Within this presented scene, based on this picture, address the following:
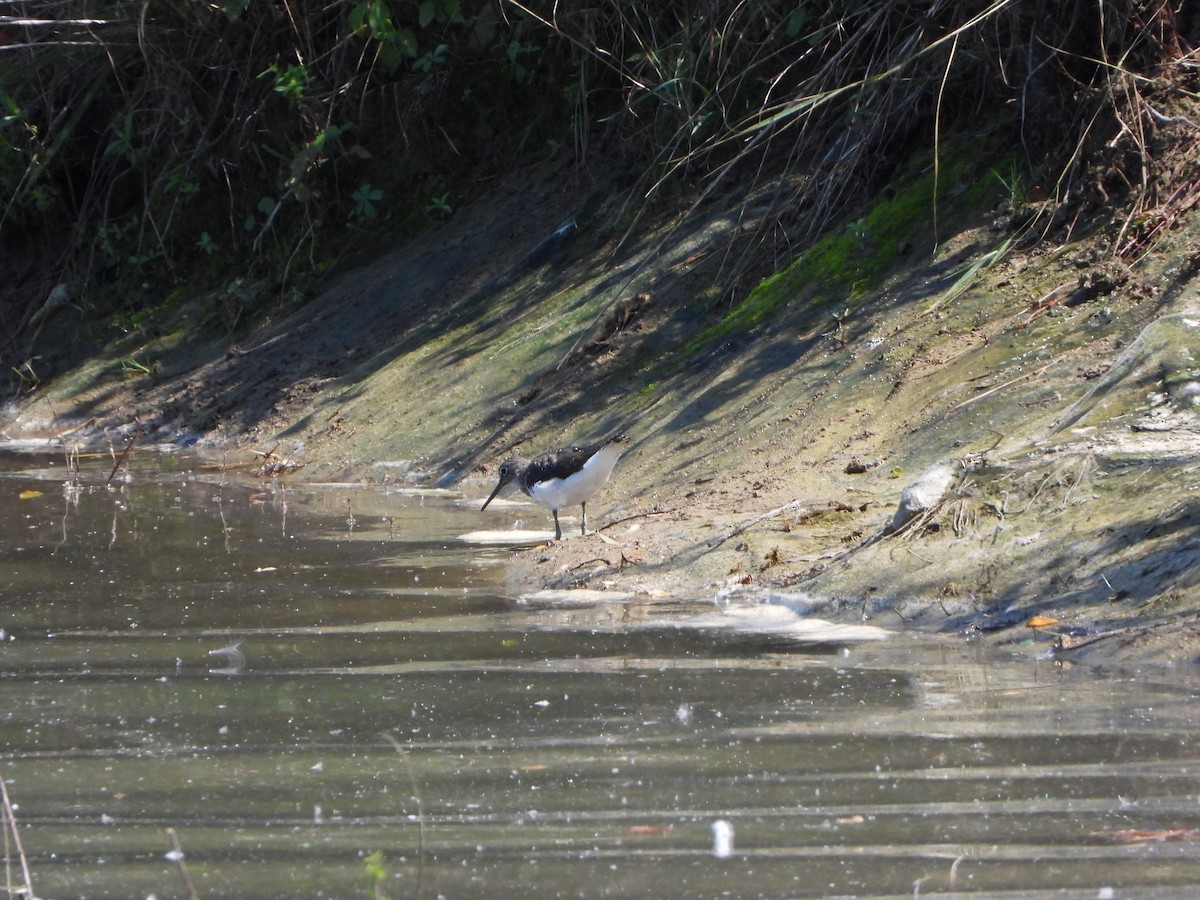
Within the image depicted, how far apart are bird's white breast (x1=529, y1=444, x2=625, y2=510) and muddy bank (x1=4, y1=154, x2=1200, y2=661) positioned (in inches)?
10.6

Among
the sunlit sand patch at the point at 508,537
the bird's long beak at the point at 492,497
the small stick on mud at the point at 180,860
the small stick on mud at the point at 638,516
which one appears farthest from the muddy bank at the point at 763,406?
the small stick on mud at the point at 180,860

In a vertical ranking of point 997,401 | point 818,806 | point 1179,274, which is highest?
point 1179,274

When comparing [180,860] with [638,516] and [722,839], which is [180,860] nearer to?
[722,839]

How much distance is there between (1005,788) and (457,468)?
25.6 feet

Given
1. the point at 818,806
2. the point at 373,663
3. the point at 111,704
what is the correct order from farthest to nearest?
1. the point at 373,663
2. the point at 111,704
3. the point at 818,806

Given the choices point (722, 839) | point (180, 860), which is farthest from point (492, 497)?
point (180, 860)

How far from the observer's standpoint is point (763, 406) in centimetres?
1009

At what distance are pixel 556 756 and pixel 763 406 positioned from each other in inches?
222

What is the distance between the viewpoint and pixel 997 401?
859cm

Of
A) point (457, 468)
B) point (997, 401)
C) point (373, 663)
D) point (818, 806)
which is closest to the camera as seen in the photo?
point (818, 806)

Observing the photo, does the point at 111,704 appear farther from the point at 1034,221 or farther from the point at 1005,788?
the point at 1034,221

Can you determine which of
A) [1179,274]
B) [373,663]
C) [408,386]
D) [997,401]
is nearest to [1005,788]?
[373,663]

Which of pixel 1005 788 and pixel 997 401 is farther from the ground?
pixel 997 401

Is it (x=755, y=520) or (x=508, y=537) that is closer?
(x=755, y=520)
